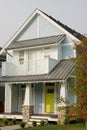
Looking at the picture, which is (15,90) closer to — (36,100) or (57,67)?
(36,100)

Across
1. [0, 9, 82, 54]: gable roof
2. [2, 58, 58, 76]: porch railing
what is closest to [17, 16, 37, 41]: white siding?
[0, 9, 82, 54]: gable roof

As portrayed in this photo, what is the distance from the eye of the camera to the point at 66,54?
29031 mm

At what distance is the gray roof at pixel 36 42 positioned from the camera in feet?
94.3

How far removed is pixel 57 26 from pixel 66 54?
2621mm

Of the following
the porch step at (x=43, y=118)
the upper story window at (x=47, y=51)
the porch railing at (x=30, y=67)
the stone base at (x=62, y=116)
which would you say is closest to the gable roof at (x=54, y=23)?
the upper story window at (x=47, y=51)

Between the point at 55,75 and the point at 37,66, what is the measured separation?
2.50m

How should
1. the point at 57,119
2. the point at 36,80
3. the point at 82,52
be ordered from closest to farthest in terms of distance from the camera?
the point at 82,52 → the point at 57,119 → the point at 36,80

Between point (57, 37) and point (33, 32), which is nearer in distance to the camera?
point (57, 37)

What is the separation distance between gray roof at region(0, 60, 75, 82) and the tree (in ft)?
23.8

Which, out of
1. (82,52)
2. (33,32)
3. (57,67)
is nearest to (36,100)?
(57,67)

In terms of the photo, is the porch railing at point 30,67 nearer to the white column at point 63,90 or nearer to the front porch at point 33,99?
the front porch at point 33,99

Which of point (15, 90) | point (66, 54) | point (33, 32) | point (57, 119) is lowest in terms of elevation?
point (57, 119)

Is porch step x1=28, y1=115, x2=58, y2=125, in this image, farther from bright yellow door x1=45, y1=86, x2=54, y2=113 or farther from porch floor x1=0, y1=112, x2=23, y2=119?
bright yellow door x1=45, y1=86, x2=54, y2=113

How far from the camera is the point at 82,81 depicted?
56.7 ft
